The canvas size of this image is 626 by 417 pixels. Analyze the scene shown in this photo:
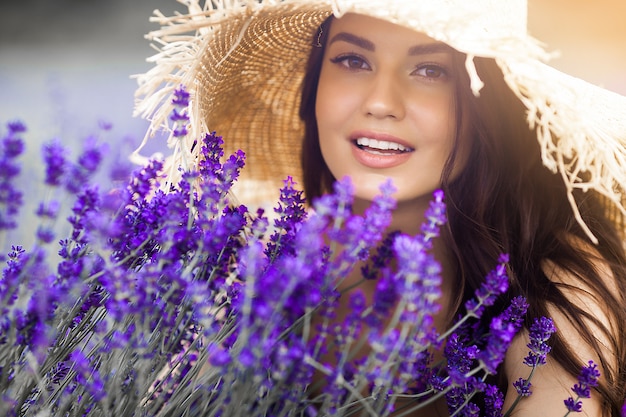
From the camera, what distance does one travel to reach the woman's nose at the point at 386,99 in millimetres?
1353

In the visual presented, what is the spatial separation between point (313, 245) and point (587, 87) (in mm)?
1011

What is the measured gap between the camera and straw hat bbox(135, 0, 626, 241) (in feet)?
3.46

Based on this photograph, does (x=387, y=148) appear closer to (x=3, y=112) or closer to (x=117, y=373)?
(x=117, y=373)

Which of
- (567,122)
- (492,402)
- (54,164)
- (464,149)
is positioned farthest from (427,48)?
(54,164)

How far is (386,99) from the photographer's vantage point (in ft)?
Answer: 4.43

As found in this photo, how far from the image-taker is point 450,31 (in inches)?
41.9

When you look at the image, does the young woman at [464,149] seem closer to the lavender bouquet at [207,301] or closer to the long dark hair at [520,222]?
the long dark hair at [520,222]

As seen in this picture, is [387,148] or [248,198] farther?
[248,198]

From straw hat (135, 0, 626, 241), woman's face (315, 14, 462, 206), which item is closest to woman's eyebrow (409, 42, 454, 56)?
woman's face (315, 14, 462, 206)

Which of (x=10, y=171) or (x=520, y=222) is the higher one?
(x=10, y=171)

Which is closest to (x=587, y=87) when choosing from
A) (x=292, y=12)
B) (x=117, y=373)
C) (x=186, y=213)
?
(x=292, y=12)

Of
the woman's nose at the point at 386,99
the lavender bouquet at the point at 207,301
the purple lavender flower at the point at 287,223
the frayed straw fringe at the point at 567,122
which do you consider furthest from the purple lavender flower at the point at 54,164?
the woman's nose at the point at 386,99

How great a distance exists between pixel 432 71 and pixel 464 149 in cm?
19

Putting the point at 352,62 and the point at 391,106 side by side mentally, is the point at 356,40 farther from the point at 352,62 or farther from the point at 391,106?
the point at 391,106
